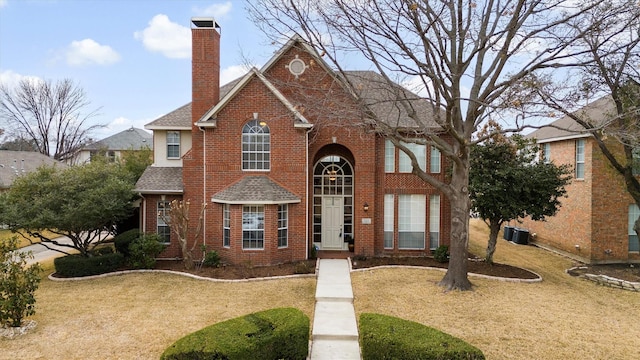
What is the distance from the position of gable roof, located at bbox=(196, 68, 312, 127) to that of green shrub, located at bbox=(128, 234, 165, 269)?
4808mm

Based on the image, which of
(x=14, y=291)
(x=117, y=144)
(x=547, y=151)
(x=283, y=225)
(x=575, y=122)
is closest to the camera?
(x=14, y=291)

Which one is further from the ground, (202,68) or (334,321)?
(202,68)

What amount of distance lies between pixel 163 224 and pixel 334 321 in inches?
388

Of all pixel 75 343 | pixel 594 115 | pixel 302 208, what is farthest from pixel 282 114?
pixel 594 115

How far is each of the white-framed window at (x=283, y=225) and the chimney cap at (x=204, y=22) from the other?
7.84 meters

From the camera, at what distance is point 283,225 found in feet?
51.0

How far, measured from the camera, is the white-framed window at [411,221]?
17.3 metres

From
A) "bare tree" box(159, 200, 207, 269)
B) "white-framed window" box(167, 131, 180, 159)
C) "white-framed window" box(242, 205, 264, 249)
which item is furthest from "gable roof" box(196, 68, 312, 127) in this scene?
"white-framed window" box(242, 205, 264, 249)

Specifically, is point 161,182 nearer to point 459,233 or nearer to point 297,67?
point 297,67

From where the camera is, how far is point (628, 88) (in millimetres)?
14734

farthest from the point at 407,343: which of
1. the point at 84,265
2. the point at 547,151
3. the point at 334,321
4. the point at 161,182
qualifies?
the point at 547,151

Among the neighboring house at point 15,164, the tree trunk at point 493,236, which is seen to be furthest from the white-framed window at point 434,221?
the neighboring house at point 15,164

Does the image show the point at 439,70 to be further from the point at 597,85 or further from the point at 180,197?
the point at 180,197

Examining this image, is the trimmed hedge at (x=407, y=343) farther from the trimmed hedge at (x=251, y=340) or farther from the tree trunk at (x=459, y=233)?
the tree trunk at (x=459, y=233)
